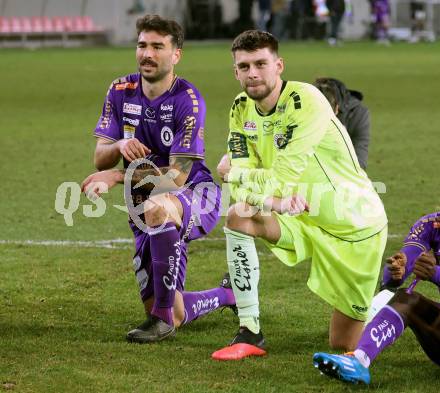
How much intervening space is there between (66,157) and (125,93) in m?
6.90

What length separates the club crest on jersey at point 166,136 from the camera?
639 cm

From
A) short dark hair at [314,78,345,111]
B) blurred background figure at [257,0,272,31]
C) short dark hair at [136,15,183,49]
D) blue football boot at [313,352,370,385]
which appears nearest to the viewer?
blue football boot at [313,352,370,385]

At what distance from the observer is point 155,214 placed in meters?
6.08

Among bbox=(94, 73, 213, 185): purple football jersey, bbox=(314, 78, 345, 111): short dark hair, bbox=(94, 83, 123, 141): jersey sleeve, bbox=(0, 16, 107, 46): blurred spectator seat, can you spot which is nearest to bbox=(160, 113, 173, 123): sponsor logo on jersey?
bbox=(94, 73, 213, 185): purple football jersey

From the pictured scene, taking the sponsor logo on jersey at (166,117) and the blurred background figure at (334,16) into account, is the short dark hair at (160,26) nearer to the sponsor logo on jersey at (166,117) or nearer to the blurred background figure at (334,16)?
the sponsor logo on jersey at (166,117)

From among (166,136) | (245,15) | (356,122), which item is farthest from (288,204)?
(245,15)

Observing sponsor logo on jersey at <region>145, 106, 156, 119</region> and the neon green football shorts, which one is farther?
sponsor logo on jersey at <region>145, 106, 156, 119</region>

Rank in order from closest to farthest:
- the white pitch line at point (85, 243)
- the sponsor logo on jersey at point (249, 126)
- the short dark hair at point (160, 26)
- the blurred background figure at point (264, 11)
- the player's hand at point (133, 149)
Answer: the sponsor logo on jersey at point (249, 126) < the player's hand at point (133, 149) < the short dark hair at point (160, 26) < the white pitch line at point (85, 243) < the blurred background figure at point (264, 11)

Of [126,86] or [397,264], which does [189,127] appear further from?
[397,264]

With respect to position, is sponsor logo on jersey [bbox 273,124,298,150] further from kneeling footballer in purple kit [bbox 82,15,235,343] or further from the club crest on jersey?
the club crest on jersey

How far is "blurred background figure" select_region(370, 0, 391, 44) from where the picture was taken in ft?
117

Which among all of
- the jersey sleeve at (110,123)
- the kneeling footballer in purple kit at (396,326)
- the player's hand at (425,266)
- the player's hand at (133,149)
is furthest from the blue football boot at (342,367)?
the jersey sleeve at (110,123)

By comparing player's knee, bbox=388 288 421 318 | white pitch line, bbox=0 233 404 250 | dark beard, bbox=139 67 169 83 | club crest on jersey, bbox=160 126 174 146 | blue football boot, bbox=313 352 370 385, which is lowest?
white pitch line, bbox=0 233 404 250

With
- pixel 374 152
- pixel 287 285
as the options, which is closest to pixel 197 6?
pixel 374 152
